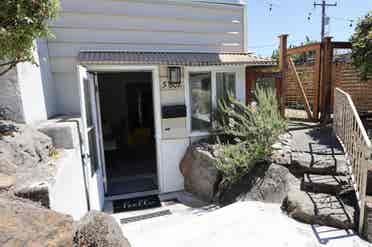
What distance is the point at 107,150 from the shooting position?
8.29 m

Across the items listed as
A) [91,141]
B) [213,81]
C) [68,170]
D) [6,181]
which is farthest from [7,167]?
[213,81]

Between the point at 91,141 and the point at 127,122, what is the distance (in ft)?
15.9

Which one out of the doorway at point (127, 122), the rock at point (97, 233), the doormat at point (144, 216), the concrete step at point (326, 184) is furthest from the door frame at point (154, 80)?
the rock at point (97, 233)

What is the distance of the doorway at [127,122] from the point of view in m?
7.27

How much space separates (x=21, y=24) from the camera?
2.40 m

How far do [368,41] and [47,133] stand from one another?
650cm

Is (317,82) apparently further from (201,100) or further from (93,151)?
(93,151)

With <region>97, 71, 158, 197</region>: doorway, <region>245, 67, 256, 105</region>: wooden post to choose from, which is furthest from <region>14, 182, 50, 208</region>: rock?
<region>245, 67, 256, 105</region>: wooden post

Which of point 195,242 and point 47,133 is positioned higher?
point 47,133

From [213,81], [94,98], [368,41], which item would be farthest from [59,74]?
[368,41]

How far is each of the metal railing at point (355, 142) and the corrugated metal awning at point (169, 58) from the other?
6.08 feet

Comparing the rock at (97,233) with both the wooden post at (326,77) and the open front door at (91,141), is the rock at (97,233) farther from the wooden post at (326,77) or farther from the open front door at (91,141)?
the wooden post at (326,77)

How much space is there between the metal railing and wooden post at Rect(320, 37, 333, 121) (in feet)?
3.80

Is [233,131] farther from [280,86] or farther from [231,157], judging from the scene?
[280,86]
